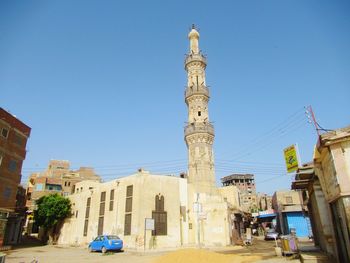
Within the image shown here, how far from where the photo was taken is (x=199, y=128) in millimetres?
38312

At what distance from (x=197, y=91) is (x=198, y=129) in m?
6.42

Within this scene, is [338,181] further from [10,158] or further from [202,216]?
[10,158]

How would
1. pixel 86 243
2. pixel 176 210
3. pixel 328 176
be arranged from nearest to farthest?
pixel 328 176
pixel 176 210
pixel 86 243

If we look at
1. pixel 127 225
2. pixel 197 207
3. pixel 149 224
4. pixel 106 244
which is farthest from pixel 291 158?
pixel 106 244

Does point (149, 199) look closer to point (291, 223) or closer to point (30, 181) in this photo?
point (291, 223)

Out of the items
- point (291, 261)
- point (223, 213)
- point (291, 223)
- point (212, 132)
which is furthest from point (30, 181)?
point (291, 261)

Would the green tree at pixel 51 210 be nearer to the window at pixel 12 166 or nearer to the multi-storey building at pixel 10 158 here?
the multi-storey building at pixel 10 158

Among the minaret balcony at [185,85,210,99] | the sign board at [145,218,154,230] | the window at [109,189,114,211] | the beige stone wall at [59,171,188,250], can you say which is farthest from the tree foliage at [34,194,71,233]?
the minaret balcony at [185,85,210,99]

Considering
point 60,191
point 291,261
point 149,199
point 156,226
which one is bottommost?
point 291,261

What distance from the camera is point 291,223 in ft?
129

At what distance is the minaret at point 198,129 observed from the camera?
1427 inches

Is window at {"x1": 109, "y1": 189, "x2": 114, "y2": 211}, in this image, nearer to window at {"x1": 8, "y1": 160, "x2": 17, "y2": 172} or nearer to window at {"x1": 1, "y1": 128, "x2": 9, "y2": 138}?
window at {"x1": 8, "y1": 160, "x2": 17, "y2": 172}

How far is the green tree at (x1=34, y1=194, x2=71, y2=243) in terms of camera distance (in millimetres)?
36281

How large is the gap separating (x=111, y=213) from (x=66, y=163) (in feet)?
162
